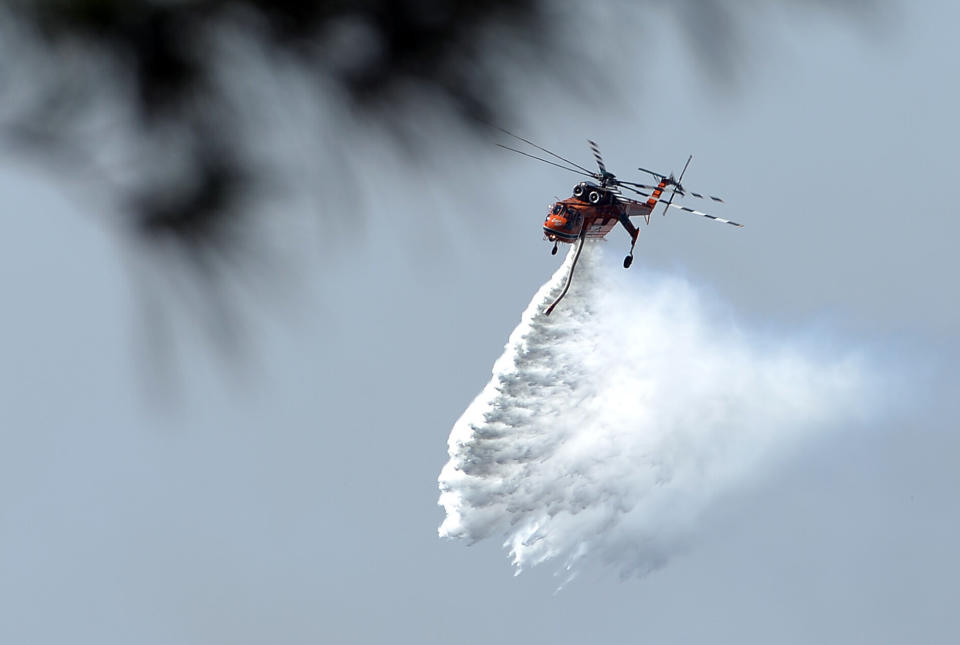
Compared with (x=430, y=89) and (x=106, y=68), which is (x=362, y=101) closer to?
(x=430, y=89)

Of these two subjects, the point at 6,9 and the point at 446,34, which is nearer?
the point at 6,9

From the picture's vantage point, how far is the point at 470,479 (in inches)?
2611

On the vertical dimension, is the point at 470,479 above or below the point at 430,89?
above

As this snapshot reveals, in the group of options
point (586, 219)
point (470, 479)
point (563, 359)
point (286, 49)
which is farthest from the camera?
point (470, 479)

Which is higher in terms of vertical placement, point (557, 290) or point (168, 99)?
point (557, 290)

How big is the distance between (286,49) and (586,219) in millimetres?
37800

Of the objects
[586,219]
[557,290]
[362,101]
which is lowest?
[362,101]

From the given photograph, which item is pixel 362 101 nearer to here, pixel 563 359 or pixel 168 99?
pixel 168 99

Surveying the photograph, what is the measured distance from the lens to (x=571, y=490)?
226 ft

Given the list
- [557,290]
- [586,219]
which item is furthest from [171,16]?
[557,290]

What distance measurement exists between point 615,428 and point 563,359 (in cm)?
828

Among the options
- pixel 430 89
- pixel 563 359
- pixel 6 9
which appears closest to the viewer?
pixel 6 9

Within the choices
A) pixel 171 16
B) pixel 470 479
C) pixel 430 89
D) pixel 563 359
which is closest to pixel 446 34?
pixel 430 89

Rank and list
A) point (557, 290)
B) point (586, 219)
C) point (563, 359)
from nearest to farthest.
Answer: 1. point (586, 219)
2. point (557, 290)
3. point (563, 359)
